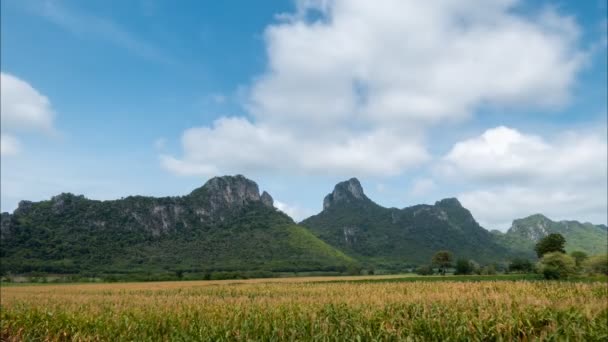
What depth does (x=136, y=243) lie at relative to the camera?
174750mm

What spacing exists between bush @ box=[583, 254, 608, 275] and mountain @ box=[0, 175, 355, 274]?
70055 millimetres

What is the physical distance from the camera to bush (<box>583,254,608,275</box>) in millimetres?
80000

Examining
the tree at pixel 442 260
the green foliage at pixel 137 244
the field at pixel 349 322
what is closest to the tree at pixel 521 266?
the tree at pixel 442 260

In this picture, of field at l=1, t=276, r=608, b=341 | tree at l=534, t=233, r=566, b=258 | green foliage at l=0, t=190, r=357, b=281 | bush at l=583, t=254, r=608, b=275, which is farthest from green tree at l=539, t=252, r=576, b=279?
green foliage at l=0, t=190, r=357, b=281

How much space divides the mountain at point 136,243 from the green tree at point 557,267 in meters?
74.9

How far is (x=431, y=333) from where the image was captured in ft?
38.0

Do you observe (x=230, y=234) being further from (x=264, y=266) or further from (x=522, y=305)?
(x=522, y=305)

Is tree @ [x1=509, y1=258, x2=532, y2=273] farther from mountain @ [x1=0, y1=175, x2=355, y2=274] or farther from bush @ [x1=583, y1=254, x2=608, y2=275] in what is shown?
mountain @ [x1=0, y1=175, x2=355, y2=274]

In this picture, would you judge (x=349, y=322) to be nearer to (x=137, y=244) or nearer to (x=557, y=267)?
(x=557, y=267)

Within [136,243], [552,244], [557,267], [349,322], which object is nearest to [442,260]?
[552,244]

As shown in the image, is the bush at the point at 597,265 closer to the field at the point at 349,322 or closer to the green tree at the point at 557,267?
the green tree at the point at 557,267

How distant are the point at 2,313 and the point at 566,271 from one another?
71944 millimetres

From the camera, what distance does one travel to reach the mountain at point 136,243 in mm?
137000

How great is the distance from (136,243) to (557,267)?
6211 inches
